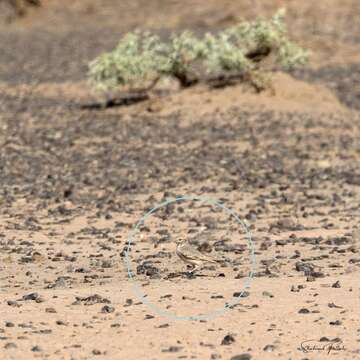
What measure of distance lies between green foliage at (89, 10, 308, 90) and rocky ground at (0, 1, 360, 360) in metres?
0.57

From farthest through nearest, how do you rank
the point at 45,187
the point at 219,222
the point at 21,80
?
1. the point at 21,80
2. the point at 45,187
3. the point at 219,222

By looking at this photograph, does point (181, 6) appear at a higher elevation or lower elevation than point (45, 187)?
lower

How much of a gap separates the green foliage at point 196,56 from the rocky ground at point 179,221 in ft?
1.86

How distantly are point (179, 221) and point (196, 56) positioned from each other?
1118cm

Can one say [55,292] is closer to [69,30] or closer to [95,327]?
[95,327]

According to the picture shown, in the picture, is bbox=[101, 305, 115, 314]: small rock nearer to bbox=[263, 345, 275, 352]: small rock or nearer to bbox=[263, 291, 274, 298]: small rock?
bbox=[263, 291, 274, 298]: small rock

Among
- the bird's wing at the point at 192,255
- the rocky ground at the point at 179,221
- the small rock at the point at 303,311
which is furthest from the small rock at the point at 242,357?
the bird's wing at the point at 192,255

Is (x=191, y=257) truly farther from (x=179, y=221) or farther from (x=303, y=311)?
(x=179, y=221)

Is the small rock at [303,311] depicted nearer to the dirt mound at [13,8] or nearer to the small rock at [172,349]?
the small rock at [172,349]

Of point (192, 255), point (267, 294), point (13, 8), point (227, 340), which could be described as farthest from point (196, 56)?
point (13, 8)

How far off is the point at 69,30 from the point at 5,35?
3.07 meters

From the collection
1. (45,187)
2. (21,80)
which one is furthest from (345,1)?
(45,187)

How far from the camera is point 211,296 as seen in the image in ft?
27.7

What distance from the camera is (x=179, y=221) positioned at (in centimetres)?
1252
